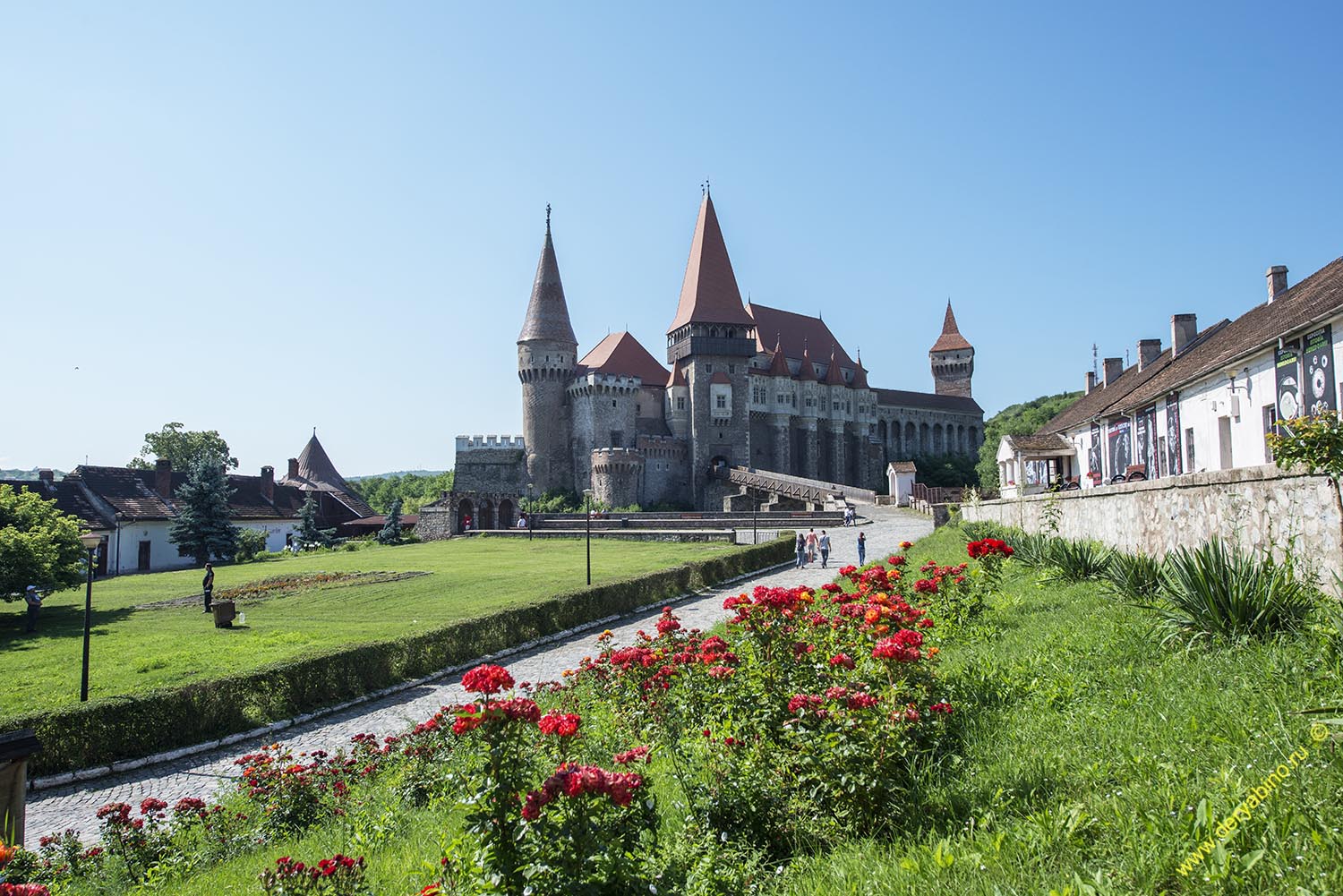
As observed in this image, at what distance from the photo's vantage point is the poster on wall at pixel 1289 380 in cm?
1459

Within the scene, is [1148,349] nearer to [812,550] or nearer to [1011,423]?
[812,550]

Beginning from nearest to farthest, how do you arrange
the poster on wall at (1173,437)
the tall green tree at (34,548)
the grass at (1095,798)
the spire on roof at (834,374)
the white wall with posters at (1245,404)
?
the grass at (1095,798) → the white wall with posters at (1245,404) → the poster on wall at (1173,437) → the tall green tree at (34,548) → the spire on roof at (834,374)

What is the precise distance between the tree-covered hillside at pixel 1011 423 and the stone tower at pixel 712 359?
17.3 m

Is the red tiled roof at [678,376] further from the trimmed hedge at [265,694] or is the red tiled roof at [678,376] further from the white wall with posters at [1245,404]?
the trimmed hedge at [265,694]

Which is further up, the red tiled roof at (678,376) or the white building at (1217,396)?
the red tiled roof at (678,376)

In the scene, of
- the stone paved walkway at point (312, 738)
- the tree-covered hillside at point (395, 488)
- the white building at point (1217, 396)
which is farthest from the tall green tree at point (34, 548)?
the tree-covered hillside at point (395, 488)

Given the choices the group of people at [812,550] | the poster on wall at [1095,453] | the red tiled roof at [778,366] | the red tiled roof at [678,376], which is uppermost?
the red tiled roof at [778,366]

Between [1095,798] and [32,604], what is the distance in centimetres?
2497

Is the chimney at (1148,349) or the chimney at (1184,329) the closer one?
the chimney at (1184,329)

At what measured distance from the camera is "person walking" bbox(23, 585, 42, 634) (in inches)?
798

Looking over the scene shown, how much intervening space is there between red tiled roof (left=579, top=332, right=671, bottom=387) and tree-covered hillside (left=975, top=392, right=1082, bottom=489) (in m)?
25.5

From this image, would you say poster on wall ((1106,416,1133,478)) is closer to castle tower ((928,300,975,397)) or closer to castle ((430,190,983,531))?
castle ((430,190,983,531))

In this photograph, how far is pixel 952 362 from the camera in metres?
96.2

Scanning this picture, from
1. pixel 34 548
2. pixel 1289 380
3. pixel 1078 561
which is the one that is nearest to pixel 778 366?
pixel 1289 380
